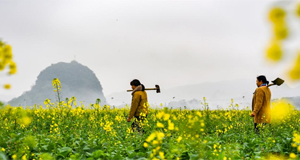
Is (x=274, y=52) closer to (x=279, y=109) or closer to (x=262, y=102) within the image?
(x=279, y=109)

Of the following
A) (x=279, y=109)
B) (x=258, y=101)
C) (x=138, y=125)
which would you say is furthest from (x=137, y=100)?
(x=279, y=109)

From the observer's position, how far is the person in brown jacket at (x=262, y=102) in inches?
316

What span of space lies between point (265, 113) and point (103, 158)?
5.47 meters

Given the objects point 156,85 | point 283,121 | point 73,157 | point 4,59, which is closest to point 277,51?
point 4,59

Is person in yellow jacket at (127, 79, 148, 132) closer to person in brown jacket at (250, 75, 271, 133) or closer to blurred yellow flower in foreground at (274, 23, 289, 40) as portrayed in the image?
person in brown jacket at (250, 75, 271, 133)

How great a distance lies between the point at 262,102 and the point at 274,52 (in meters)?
7.08

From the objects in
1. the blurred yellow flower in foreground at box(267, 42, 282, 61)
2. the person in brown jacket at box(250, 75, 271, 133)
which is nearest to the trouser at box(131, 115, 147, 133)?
the person in brown jacket at box(250, 75, 271, 133)

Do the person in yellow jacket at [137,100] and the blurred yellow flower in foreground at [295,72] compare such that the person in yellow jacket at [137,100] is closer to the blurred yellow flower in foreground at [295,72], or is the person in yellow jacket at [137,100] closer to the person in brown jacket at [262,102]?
the person in brown jacket at [262,102]

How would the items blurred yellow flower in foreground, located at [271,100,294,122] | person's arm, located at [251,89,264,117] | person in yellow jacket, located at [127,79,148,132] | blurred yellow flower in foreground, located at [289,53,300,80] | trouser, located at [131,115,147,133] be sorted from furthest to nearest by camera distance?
person in yellow jacket, located at [127,79,148,132], person's arm, located at [251,89,264,117], trouser, located at [131,115,147,133], blurred yellow flower in foreground, located at [271,100,294,122], blurred yellow flower in foreground, located at [289,53,300,80]

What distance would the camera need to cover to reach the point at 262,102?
8.16m

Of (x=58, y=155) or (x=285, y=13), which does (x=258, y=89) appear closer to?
(x=58, y=155)

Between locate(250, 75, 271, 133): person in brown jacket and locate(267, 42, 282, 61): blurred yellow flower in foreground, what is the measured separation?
22.4ft

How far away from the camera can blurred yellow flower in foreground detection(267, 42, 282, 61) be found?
1621 millimetres

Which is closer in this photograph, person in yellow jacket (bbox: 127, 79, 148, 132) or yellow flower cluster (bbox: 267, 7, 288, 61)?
yellow flower cluster (bbox: 267, 7, 288, 61)
